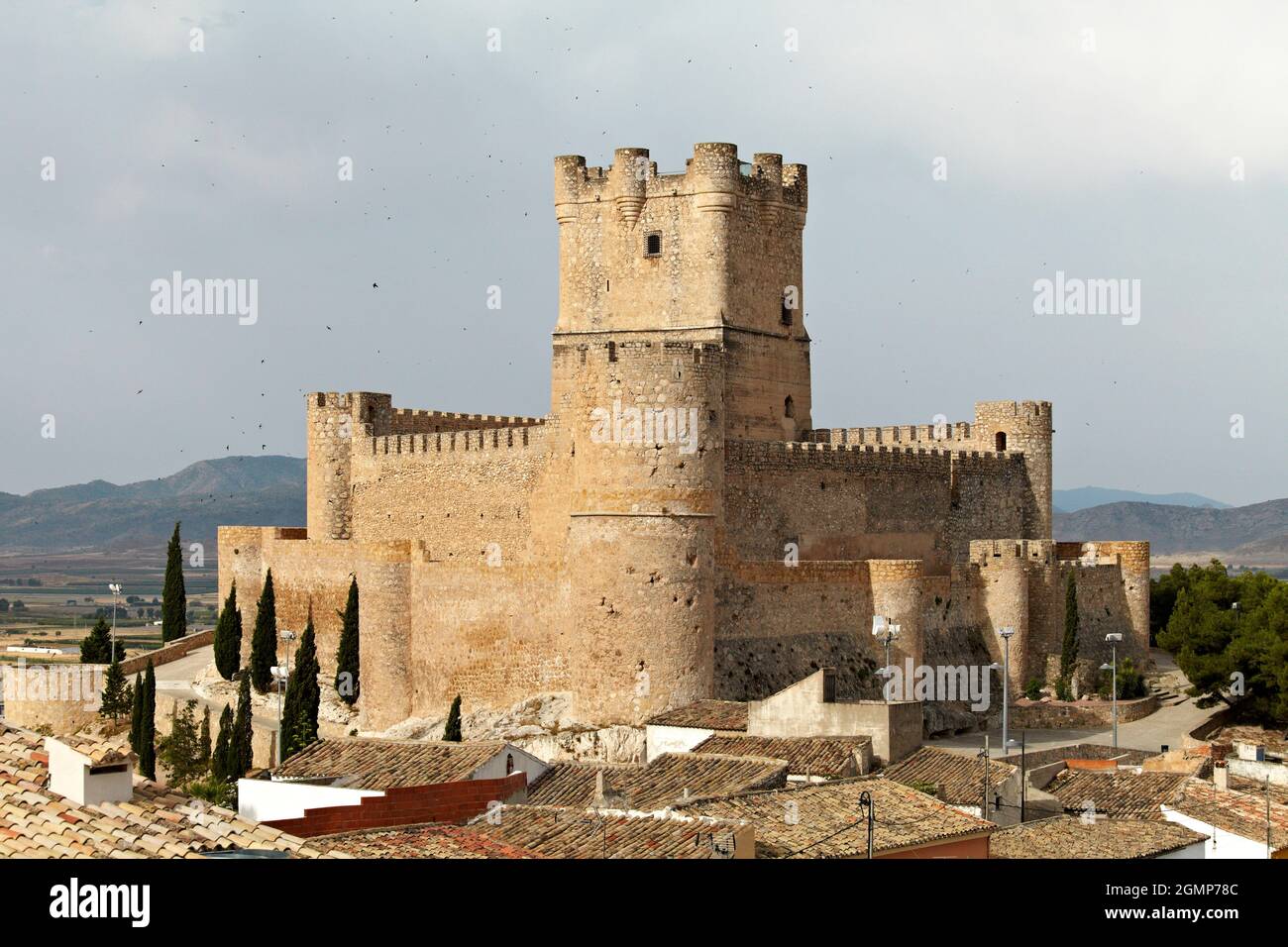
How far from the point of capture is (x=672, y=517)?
33844mm

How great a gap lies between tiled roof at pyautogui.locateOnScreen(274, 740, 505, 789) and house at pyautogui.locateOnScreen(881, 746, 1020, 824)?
5.85 m

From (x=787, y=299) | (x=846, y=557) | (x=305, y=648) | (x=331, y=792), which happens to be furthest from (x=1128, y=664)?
(x=331, y=792)

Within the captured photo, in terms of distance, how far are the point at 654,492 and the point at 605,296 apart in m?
10.1

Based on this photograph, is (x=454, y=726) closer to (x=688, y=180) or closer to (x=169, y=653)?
(x=688, y=180)

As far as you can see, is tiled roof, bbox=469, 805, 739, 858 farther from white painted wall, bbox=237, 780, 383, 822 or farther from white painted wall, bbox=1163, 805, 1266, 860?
white painted wall, bbox=1163, 805, 1266, 860

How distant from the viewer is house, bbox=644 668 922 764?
30453 millimetres

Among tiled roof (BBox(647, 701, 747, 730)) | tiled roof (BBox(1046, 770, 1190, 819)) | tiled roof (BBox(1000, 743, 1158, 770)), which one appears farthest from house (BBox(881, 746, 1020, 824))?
tiled roof (BBox(1000, 743, 1158, 770))

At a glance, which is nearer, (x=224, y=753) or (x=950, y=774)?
(x=950, y=774)

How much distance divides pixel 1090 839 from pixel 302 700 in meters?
19.8

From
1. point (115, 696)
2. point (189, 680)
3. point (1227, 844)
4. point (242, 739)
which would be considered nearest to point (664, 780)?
point (1227, 844)

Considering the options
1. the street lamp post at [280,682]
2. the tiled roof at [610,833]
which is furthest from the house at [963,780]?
the street lamp post at [280,682]

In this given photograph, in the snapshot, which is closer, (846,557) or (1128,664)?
(846,557)
